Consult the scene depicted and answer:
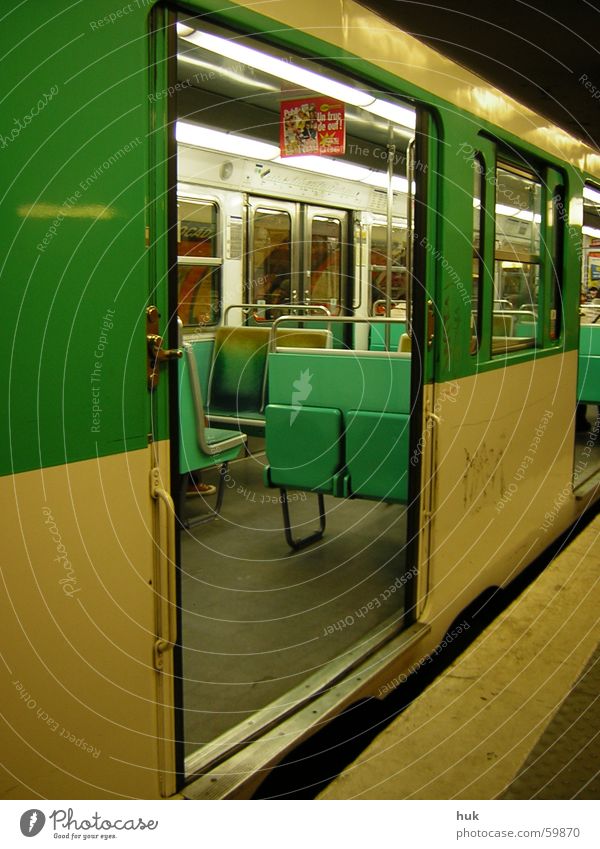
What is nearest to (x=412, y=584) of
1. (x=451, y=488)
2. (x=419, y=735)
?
(x=451, y=488)

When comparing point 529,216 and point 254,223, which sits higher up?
point 254,223

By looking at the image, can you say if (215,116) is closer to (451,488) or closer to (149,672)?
(451,488)

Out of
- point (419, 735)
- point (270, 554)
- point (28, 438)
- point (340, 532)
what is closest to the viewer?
point (28, 438)

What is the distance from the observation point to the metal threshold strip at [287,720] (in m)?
2.24

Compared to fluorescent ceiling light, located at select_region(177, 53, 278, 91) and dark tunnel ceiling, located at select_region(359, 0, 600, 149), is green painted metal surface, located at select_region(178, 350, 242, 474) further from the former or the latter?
dark tunnel ceiling, located at select_region(359, 0, 600, 149)

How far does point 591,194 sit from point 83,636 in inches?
196

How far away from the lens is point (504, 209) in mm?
A: 4262

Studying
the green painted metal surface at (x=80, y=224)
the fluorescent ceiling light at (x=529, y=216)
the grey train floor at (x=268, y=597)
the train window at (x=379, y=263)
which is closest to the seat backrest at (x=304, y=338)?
the grey train floor at (x=268, y=597)

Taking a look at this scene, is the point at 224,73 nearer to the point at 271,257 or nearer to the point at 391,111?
the point at 391,111

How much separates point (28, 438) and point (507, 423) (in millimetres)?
2833

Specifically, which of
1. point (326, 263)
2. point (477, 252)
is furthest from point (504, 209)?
point (326, 263)

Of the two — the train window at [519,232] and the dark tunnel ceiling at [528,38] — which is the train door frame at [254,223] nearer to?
the dark tunnel ceiling at [528,38]

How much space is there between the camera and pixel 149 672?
194cm

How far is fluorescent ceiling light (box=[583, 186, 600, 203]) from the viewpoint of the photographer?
535 cm
